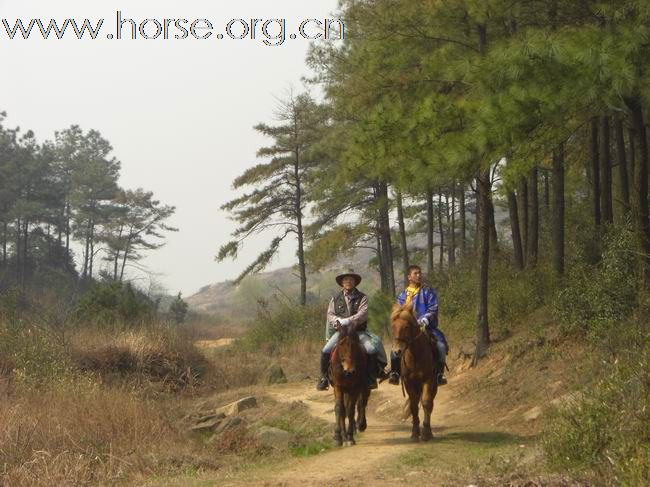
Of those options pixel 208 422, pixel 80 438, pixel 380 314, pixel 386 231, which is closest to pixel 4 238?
pixel 386 231

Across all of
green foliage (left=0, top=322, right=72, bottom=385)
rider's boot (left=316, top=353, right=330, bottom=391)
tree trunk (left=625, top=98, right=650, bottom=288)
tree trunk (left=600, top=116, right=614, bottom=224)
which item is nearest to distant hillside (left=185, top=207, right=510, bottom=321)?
green foliage (left=0, top=322, right=72, bottom=385)

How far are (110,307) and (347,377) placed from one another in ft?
61.4

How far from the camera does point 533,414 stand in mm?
13688

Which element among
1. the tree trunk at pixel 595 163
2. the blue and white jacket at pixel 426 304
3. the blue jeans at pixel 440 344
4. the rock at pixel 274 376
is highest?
the tree trunk at pixel 595 163

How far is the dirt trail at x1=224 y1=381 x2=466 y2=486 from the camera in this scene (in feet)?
29.9

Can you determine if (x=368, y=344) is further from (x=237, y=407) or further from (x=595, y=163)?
(x=595, y=163)

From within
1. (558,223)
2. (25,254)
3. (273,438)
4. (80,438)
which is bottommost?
(273,438)

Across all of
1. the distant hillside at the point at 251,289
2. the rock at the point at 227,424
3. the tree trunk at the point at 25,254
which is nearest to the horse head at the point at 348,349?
the rock at the point at 227,424

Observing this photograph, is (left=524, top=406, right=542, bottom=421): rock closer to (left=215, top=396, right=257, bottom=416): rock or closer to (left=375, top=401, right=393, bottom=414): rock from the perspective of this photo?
(left=375, top=401, right=393, bottom=414): rock

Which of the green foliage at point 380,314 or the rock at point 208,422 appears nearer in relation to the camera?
the rock at point 208,422

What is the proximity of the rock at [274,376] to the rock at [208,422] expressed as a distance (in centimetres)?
560

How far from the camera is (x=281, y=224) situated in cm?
4025

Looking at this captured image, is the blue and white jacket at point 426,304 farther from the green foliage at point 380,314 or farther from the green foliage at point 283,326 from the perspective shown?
the green foliage at point 283,326

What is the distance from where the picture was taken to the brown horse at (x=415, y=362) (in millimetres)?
11625
